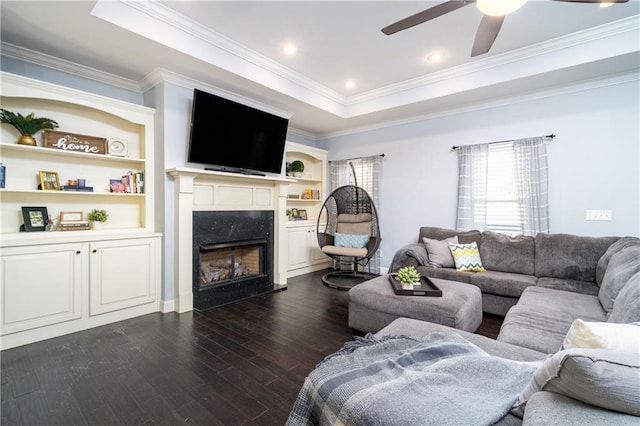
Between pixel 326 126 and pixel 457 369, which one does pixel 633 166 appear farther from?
pixel 326 126

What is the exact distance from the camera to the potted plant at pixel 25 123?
8.35 ft

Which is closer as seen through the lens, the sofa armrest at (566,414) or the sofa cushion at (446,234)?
the sofa armrest at (566,414)

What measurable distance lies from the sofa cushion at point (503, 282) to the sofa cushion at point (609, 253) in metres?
0.50

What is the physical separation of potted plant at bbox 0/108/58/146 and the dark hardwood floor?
1825mm

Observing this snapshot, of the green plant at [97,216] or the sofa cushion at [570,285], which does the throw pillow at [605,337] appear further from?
the green plant at [97,216]

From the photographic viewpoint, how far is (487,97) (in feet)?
12.4

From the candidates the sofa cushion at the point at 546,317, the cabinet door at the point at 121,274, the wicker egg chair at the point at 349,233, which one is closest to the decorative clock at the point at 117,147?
the cabinet door at the point at 121,274

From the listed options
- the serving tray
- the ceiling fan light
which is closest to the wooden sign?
the serving tray

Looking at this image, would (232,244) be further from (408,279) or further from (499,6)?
(499,6)

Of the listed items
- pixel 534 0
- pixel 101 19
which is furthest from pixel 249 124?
pixel 534 0

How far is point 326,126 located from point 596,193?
3808 millimetres

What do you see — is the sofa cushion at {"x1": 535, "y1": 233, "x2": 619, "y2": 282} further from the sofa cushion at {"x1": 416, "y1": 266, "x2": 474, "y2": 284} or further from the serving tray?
the serving tray

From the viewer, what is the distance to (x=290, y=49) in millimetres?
3102

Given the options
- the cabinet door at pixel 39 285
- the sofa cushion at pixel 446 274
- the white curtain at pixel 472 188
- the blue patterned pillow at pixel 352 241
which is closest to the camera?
the cabinet door at pixel 39 285
